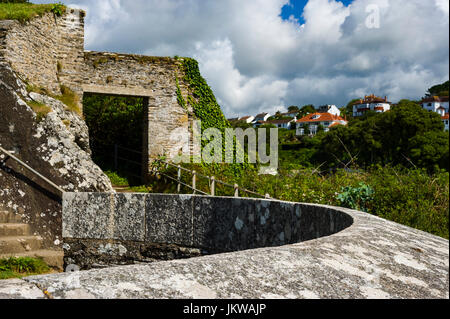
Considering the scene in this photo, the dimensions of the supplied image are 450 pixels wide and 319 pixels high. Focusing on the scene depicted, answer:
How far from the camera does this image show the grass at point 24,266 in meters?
4.32

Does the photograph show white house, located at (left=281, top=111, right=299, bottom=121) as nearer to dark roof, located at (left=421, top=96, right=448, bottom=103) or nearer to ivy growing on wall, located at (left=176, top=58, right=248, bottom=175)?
dark roof, located at (left=421, top=96, right=448, bottom=103)

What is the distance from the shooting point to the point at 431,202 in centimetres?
520

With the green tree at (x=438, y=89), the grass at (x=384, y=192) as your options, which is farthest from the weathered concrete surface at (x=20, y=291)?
the green tree at (x=438, y=89)

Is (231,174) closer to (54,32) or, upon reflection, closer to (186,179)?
(186,179)

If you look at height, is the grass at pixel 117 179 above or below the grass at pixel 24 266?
above

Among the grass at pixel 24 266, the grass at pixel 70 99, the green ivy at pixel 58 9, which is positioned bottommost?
the grass at pixel 24 266

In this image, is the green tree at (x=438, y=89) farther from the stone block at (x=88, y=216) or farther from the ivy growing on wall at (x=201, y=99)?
the stone block at (x=88, y=216)

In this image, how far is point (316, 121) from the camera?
88375 mm

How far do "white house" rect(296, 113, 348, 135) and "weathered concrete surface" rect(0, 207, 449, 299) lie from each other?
274ft

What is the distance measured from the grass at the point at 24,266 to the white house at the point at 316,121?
266 ft

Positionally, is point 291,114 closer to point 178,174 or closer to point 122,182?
point 122,182

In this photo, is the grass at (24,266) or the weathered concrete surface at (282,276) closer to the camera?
the weathered concrete surface at (282,276)

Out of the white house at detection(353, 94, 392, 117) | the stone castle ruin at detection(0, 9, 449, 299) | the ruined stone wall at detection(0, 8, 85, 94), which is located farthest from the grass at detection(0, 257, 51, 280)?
the white house at detection(353, 94, 392, 117)
